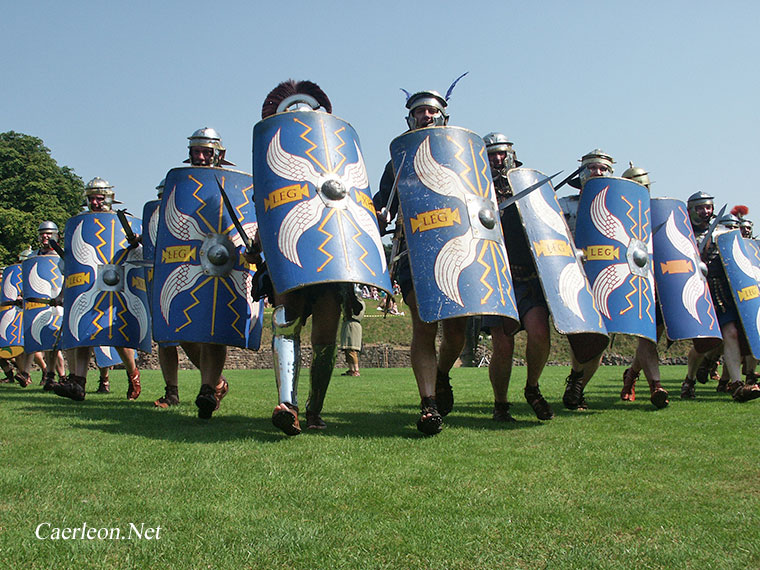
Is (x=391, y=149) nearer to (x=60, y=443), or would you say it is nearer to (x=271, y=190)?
(x=271, y=190)

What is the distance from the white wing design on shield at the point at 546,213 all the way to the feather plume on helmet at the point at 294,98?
1855mm

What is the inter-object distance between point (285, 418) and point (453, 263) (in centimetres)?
152

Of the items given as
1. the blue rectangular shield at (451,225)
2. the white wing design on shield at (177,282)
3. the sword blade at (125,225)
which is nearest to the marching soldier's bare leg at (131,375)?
the sword blade at (125,225)

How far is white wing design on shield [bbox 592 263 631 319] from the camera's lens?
6316mm

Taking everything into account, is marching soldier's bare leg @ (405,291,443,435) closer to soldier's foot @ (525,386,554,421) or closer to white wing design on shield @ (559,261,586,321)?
soldier's foot @ (525,386,554,421)

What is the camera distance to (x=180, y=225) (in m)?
5.76

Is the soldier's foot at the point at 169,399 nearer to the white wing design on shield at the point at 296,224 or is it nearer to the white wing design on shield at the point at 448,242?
the white wing design on shield at the point at 296,224

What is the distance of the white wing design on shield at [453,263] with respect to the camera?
482 centimetres

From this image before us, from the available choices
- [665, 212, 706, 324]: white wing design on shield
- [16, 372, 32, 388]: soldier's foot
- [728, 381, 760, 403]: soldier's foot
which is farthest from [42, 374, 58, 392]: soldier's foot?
[728, 381, 760, 403]: soldier's foot

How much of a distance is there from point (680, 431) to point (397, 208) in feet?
8.32

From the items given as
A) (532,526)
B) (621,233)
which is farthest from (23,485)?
(621,233)

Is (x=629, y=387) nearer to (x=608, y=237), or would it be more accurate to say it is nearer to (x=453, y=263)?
(x=608, y=237)

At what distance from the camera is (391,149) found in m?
5.38

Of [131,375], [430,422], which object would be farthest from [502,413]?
[131,375]
